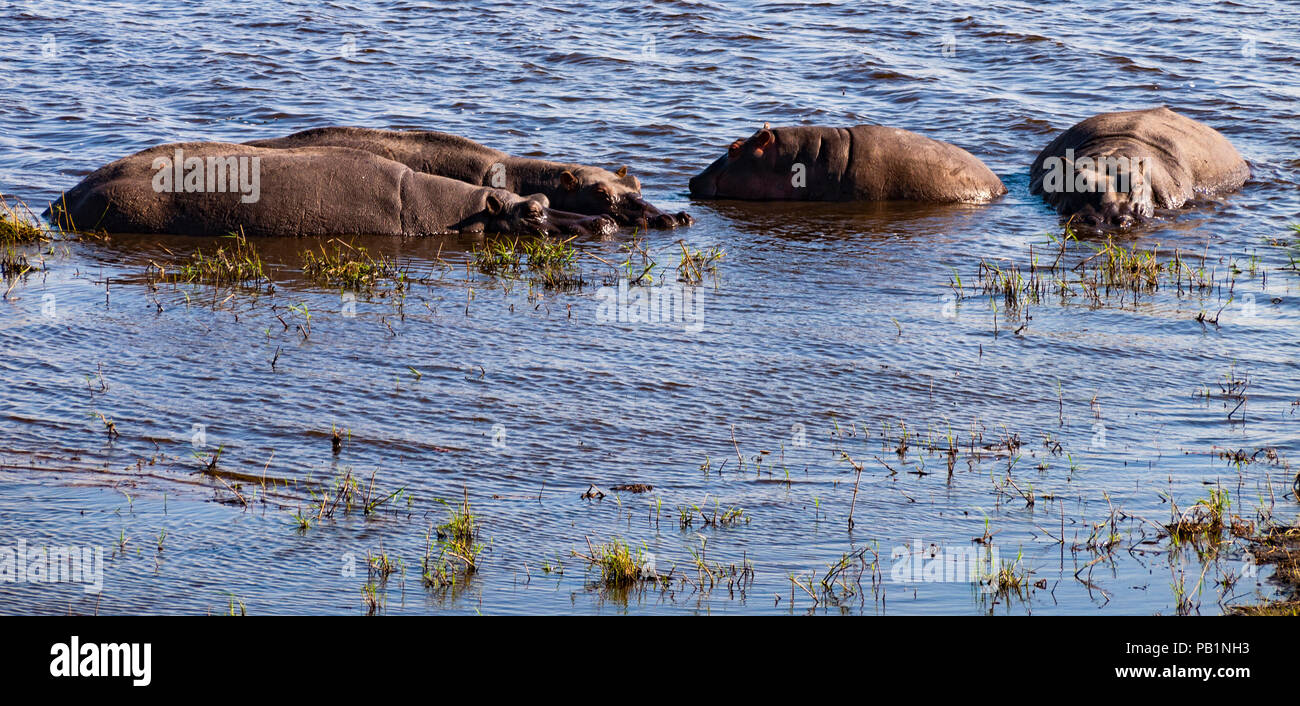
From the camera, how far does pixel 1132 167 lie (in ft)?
39.1

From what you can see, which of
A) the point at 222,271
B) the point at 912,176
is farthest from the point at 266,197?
the point at 912,176

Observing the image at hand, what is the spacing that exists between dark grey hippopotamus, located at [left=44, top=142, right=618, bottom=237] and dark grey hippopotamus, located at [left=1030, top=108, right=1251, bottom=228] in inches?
148

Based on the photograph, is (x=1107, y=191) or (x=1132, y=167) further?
(x=1132, y=167)

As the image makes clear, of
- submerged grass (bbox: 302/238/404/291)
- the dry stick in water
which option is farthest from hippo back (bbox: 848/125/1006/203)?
the dry stick in water

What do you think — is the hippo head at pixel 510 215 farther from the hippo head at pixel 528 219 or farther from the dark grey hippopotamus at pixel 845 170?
the dark grey hippopotamus at pixel 845 170

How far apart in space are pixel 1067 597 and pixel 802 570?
0.90 m

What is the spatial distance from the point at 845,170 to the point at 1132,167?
2.32 metres

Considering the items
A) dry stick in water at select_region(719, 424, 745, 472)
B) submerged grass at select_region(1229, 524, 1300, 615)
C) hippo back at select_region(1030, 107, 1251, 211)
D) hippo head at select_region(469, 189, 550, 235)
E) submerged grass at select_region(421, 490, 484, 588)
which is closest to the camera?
submerged grass at select_region(1229, 524, 1300, 615)

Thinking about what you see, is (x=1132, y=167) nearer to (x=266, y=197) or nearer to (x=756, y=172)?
→ (x=756, y=172)

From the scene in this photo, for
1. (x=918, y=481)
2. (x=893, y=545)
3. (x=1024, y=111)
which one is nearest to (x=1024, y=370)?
(x=918, y=481)

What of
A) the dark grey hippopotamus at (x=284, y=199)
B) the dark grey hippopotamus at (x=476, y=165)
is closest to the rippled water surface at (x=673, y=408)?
the dark grey hippopotamus at (x=284, y=199)

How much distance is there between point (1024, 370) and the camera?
7.68 m

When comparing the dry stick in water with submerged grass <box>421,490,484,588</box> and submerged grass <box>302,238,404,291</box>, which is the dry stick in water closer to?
submerged grass <box>421,490,484,588</box>

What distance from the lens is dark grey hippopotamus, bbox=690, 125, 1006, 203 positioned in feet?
41.7
